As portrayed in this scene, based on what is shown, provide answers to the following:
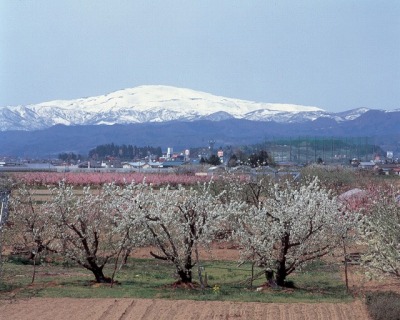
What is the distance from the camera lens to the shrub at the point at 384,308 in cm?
1580

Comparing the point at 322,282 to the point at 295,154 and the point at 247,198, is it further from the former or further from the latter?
the point at 295,154

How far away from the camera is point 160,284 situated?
21422 mm

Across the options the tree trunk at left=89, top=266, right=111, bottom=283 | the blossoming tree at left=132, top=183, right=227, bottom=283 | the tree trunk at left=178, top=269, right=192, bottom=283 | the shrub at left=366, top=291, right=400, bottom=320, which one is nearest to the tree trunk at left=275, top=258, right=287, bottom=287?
the blossoming tree at left=132, top=183, right=227, bottom=283

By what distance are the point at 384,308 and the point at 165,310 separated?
174 inches

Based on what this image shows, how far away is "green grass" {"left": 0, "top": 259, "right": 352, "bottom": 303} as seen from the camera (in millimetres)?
18859

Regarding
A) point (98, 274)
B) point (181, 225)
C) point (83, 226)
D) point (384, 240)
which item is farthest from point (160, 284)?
point (384, 240)

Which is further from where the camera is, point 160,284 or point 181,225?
point 160,284

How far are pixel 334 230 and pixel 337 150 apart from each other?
8339 centimetres

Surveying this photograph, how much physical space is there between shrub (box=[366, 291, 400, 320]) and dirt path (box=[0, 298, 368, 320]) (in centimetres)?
25

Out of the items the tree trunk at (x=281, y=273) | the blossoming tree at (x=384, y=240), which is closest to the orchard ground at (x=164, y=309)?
the blossoming tree at (x=384, y=240)

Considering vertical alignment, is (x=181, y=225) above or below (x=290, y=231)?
above

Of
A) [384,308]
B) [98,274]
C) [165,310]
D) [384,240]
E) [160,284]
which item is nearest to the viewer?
[384,308]

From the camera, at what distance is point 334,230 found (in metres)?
20.8

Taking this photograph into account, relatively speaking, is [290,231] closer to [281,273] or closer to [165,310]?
[281,273]
